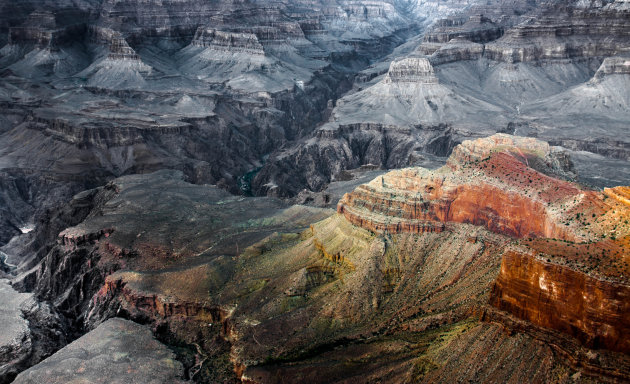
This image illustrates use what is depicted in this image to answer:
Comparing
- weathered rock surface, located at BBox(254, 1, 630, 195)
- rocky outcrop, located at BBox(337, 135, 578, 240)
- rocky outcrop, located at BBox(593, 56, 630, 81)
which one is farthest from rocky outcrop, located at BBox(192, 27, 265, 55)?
rocky outcrop, located at BBox(337, 135, 578, 240)

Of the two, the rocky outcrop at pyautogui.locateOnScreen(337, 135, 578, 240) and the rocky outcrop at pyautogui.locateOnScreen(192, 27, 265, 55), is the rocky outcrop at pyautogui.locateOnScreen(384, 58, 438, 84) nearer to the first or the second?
the rocky outcrop at pyautogui.locateOnScreen(192, 27, 265, 55)

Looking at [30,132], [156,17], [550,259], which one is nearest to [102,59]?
[156,17]

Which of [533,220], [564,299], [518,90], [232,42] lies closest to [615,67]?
[518,90]

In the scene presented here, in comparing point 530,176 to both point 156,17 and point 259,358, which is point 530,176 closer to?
point 259,358

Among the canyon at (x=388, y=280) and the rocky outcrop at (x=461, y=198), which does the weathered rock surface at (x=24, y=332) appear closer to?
the canyon at (x=388, y=280)

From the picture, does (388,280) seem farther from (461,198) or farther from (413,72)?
(413,72)

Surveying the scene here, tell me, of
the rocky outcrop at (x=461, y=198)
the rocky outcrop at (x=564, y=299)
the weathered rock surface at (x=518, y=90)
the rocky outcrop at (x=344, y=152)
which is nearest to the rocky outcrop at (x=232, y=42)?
the weathered rock surface at (x=518, y=90)

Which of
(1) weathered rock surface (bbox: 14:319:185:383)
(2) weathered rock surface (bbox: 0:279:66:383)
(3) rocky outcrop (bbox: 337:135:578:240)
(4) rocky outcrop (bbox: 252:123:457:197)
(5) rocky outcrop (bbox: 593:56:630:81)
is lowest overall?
(4) rocky outcrop (bbox: 252:123:457:197)
